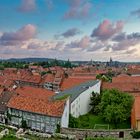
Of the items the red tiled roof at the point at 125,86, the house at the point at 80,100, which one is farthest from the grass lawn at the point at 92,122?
the red tiled roof at the point at 125,86

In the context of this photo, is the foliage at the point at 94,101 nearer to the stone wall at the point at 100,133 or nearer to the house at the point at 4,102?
the stone wall at the point at 100,133

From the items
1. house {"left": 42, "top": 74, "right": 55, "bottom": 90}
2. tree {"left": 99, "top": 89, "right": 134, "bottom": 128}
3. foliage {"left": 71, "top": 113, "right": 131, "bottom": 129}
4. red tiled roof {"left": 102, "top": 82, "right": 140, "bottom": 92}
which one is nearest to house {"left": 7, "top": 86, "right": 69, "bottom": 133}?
foliage {"left": 71, "top": 113, "right": 131, "bottom": 129}

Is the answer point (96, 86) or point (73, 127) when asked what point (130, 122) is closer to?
point (73, 127)

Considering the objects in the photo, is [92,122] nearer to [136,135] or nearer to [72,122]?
[72,122]

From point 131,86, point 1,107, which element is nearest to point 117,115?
point 1,107

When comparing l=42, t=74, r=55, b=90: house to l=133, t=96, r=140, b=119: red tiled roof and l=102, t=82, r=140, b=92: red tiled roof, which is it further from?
l=133, t=96, r=140, b=119: red tiled roof
